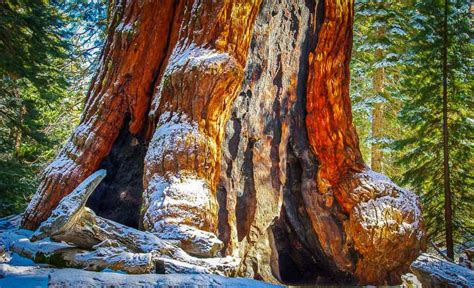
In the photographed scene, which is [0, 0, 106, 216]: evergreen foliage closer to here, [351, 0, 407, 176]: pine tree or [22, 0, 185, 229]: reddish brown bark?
[22, 0, 185, 229]: reddish brown bark

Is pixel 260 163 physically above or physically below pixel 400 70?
below

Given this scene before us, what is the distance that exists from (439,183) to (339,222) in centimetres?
359

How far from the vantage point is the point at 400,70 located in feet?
40.7

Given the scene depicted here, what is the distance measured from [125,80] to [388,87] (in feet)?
32.6

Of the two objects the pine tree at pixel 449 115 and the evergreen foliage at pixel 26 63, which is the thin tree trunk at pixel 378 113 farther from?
the evergreen foliage at pixel 26 63

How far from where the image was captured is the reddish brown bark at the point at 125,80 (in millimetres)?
5020

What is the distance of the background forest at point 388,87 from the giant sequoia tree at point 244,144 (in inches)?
120

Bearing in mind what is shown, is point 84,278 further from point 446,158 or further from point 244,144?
point 446,158

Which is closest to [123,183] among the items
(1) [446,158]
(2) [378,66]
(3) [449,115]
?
(1) [446,158]

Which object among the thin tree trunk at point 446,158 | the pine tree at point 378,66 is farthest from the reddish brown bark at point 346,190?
the pine tree at point 378,66

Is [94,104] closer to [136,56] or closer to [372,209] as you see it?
[136,56]

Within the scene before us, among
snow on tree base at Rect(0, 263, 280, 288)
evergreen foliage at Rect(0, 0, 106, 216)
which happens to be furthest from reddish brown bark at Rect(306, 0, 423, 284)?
evergreen foliage at Rect(0, 0, 106, 216)

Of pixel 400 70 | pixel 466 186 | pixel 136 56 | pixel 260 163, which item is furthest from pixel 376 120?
pixel 136 56

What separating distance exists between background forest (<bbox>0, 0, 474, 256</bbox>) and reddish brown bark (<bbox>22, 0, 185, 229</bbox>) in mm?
5539
